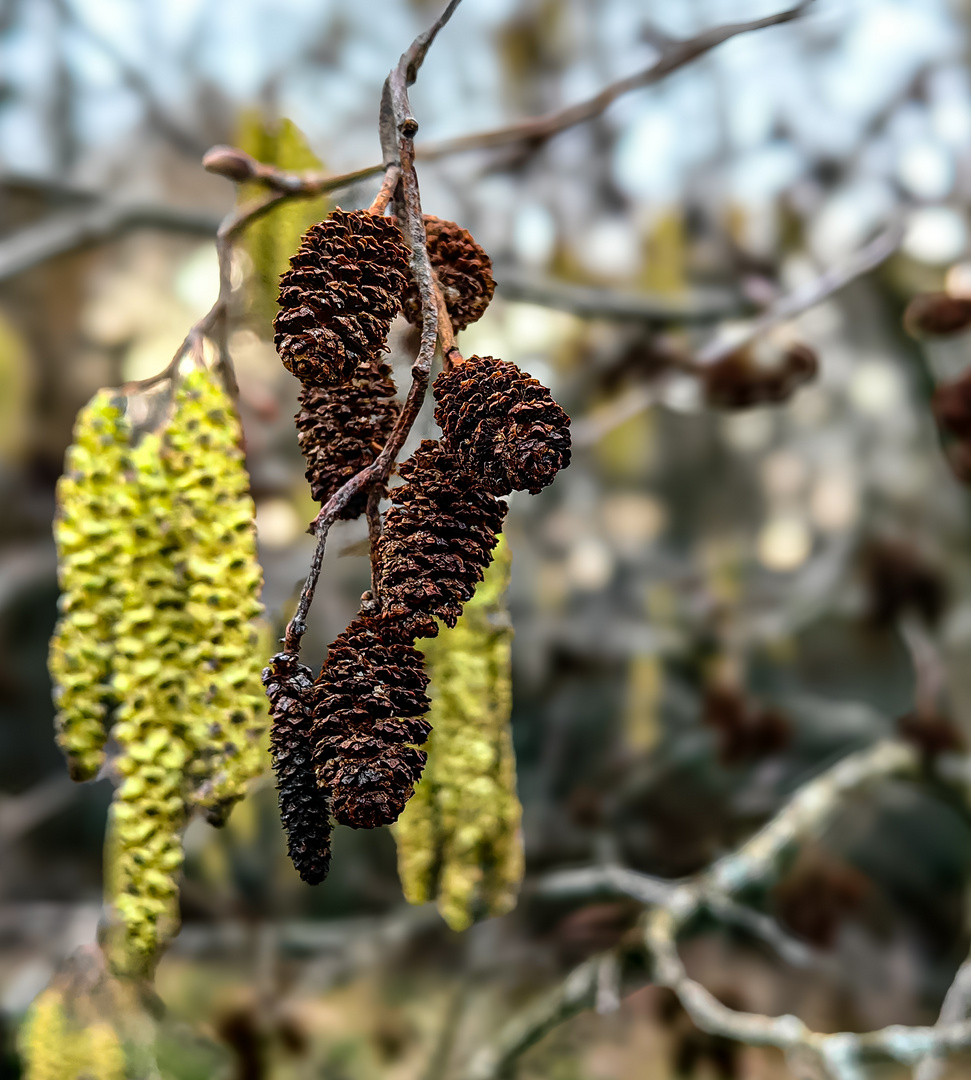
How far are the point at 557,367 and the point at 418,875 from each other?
0.48 metres

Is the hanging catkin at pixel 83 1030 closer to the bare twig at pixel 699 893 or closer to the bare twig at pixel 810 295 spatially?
the bare twig at pixel 699 893

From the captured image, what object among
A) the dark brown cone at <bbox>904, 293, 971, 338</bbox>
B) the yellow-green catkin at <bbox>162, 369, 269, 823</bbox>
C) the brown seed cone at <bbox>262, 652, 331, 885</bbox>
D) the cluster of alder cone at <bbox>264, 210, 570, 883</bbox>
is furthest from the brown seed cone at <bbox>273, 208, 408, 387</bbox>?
the dark brown cone at <bbox>904, 293, 971, 338</bbox>

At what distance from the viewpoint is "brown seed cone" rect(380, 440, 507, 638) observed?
0.92ft

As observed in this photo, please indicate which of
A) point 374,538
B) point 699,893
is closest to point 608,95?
point 374,538

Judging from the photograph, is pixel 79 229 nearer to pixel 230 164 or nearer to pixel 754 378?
pixel 230 164

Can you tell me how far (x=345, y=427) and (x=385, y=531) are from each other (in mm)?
104

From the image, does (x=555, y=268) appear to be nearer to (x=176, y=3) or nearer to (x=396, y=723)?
(x=176, y=3)

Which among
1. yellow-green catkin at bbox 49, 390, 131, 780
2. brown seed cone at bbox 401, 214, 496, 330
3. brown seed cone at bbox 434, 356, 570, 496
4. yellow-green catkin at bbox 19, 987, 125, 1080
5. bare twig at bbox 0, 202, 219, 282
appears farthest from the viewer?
bare twig at bbox 0, 202, 219, 282

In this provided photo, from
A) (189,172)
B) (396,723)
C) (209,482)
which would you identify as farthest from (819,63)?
(396,723)

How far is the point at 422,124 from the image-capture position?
2.58 ft

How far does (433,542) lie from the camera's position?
0.28 metres

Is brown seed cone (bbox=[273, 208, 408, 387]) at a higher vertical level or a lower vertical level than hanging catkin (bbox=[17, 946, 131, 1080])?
higher

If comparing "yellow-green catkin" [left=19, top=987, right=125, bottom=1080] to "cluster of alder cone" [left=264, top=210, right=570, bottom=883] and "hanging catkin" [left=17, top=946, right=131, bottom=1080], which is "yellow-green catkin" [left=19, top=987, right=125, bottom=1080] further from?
"cluster of alder cone" [left=264, top=210, right=570, bottom=883]

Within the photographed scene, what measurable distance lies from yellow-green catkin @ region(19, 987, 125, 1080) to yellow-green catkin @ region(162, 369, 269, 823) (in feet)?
1.30
